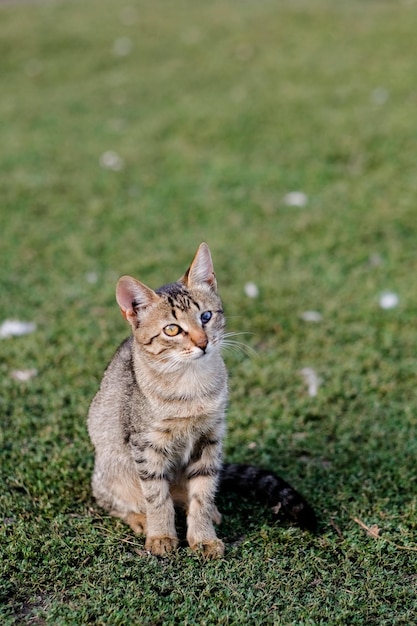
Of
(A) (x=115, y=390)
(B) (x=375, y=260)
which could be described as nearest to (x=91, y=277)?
(B) (x=375, y=260)

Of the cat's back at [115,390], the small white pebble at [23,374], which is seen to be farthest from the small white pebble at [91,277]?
the cat's back at [115,390]

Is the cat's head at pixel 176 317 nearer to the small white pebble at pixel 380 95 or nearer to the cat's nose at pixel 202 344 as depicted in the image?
the cat's nose at pixel 202 344

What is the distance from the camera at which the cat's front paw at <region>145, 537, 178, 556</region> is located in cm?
340

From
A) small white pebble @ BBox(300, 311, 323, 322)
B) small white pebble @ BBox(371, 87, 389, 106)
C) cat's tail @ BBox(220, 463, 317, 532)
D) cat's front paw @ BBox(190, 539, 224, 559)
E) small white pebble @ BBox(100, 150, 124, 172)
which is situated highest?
cat's front paw @ BBox(190, 539, 224, 559)

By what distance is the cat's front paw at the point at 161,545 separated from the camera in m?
3.40

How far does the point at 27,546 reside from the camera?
3451 millimetres

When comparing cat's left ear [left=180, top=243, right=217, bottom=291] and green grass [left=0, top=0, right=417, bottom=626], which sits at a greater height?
cat's left ear [left=180, top=243, right=217, bottom=291]

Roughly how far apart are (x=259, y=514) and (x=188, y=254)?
132 inches

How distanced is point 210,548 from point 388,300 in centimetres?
312

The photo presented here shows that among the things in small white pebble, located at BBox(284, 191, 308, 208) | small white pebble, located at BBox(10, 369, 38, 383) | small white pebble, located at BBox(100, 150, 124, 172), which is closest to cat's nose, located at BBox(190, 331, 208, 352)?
small white pebble, located at BBox(10, 369, 38, 383)

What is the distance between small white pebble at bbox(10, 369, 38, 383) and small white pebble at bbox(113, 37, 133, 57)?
24.7ft

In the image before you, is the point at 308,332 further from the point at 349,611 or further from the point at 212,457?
the point at 349,611

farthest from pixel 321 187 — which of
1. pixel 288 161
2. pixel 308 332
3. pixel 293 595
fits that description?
pixel 293 595

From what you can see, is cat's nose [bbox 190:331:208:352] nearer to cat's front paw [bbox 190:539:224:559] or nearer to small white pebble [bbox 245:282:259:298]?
cat's front paw [bbox 190:539:224:559]
